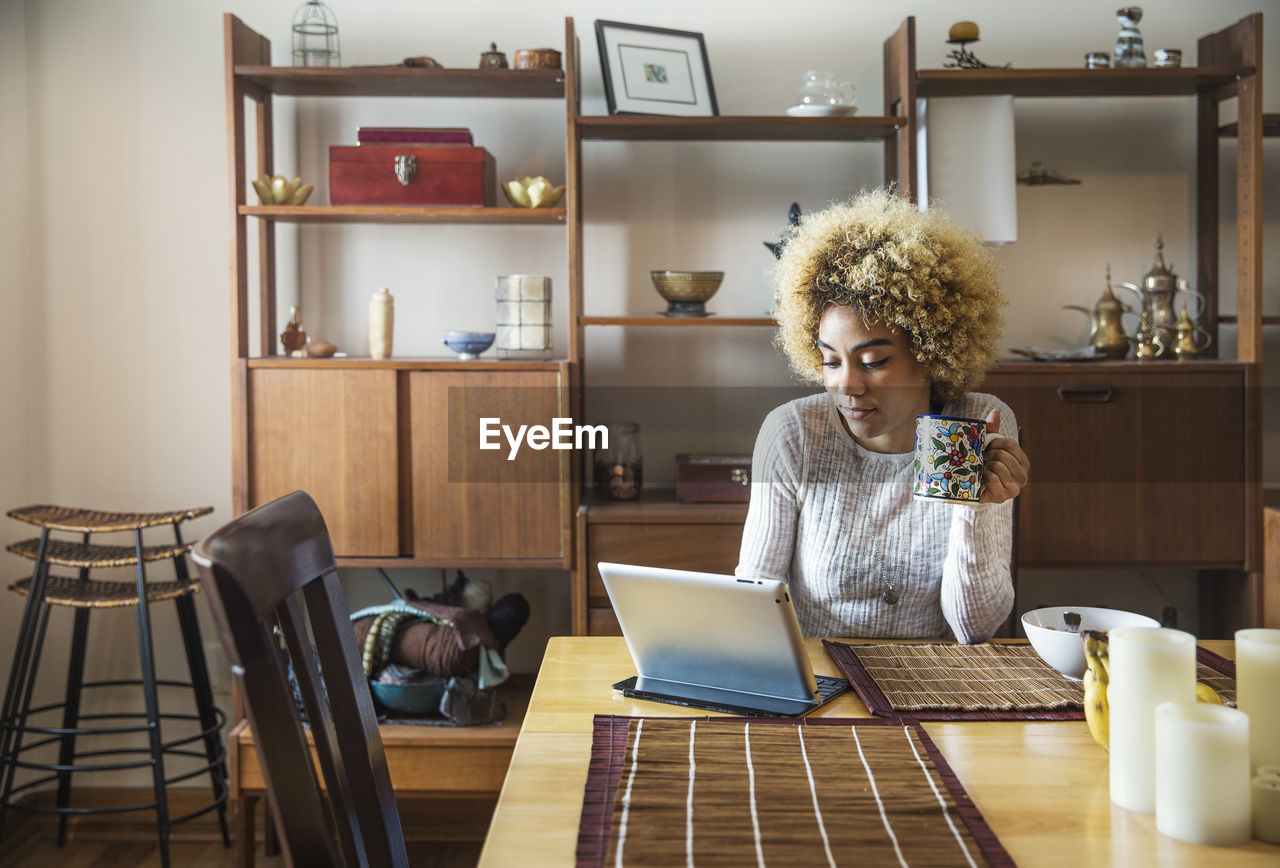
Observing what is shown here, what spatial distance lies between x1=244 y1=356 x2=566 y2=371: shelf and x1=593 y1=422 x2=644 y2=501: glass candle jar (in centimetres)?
27

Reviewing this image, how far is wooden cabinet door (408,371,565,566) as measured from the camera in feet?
8.30

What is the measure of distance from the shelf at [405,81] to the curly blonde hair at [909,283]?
0.97m

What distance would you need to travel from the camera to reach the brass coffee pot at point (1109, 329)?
2.65 meters

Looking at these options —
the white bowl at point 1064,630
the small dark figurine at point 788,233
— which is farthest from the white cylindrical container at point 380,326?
the white bowl at point 1064,630

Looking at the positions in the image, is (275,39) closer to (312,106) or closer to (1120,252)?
(312,106)

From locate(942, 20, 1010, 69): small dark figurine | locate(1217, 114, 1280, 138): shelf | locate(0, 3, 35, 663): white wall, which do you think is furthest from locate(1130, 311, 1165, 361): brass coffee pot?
locate(0, 3, 35, 663): white wall

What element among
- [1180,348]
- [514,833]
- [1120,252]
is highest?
[1120,252]

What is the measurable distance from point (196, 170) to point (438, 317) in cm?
75

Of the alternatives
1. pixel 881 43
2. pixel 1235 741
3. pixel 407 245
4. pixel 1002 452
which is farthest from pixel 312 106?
pixel 1235 741

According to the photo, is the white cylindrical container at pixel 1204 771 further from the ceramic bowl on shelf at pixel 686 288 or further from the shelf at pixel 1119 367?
the ceramic bowl on shelf at pixel 686 288

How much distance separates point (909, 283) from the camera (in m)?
1.81

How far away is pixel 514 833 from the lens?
962 mm

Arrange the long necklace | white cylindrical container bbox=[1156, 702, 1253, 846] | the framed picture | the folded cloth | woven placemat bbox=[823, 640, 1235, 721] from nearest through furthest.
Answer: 1. white cylindrical container bbox=[1156, 702, 1253, 846]
2. woven placemat bbox=[823, 640, 1235, 721]
3. the long necklace
4. the folded cloth
5. the framed picture

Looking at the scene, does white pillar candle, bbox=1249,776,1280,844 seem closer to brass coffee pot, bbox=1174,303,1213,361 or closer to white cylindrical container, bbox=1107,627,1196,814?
white cylindrical container, bbox=1107,627,1196,814
